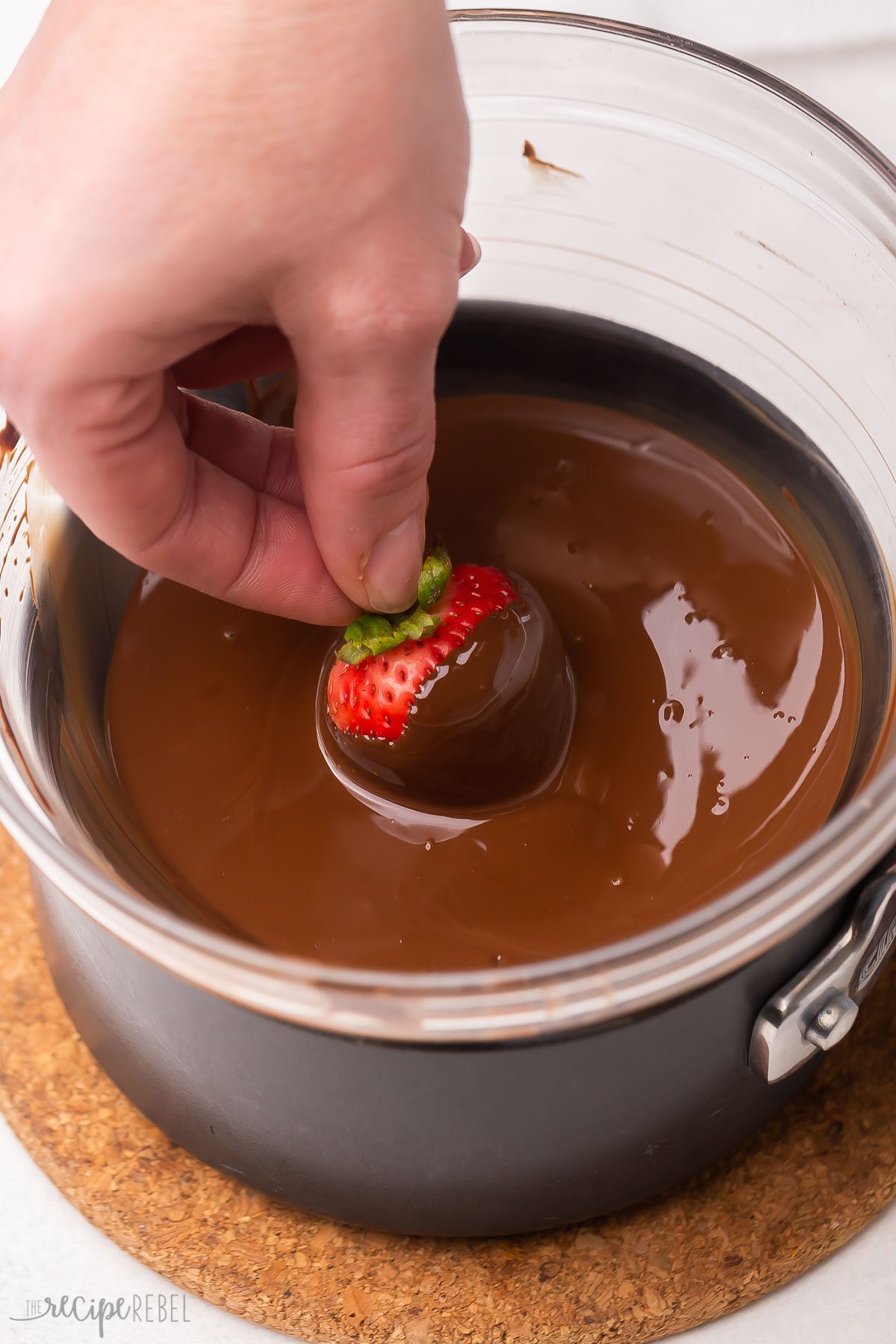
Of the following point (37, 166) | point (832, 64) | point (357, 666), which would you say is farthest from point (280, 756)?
point (832, 64)

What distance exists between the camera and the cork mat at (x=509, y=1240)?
2.89 feet

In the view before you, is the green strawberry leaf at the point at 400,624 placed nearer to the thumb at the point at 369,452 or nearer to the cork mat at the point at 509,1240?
the thumb at the point at 369,452

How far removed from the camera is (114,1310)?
949 millimetres

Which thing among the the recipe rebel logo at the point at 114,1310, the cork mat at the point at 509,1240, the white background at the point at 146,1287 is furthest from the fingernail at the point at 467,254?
the the recipe rebel logo at the point at 114,1310

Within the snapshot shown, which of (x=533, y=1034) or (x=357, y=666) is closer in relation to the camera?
(x=533, y=1034)

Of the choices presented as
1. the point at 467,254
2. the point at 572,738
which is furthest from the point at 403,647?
the point at 467,254

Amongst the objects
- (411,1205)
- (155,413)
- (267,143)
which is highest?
(267,143)

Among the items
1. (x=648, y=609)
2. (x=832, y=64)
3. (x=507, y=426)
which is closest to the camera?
(x=648, y=609)

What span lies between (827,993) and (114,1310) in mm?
580

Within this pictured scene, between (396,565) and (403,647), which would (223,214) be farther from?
(403,647)

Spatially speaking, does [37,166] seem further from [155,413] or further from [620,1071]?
[620,1071]

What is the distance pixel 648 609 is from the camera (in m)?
1.06

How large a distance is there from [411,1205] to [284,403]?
717mm

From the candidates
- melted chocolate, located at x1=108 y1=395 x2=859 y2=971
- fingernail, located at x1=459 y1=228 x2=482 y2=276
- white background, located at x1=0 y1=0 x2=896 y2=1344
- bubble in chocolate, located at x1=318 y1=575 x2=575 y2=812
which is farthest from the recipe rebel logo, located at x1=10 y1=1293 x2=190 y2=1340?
fingernail, located at x1=459 y1=228 x2=482 y2=276
